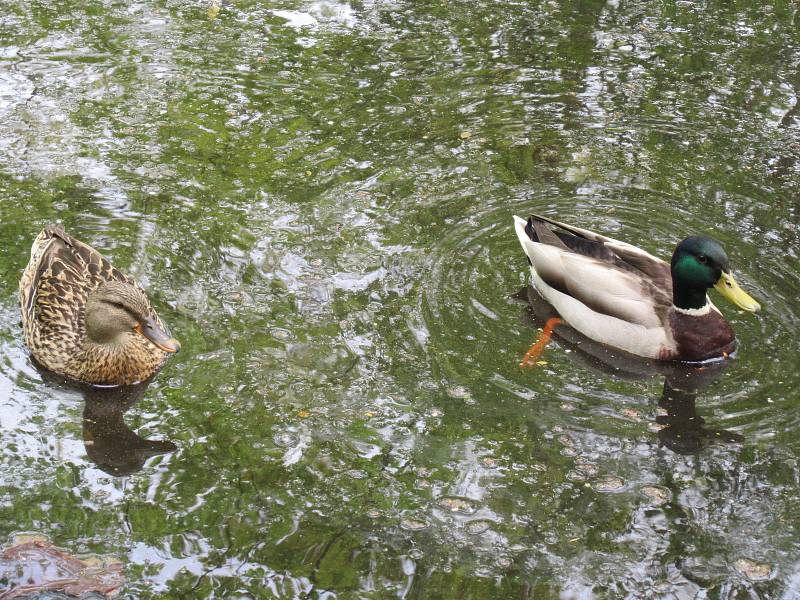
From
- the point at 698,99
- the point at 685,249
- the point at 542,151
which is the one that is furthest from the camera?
the point at 698,99

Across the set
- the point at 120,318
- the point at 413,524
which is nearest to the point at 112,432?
the point at 120,318

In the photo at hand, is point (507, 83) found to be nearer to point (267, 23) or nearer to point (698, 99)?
point (698, 99)

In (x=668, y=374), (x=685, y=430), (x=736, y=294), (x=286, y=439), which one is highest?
(x=736, y=294)

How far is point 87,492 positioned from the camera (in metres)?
5.16

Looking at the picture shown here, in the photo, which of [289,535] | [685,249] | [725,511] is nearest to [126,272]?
[289,535]

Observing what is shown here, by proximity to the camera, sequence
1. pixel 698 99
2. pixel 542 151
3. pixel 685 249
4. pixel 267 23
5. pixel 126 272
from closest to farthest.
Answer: pixel 685 249
pixel 126 272
pixel 542 151
pixel 698 99
pixel 267 23

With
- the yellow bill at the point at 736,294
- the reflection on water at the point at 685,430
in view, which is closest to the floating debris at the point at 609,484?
the reflection on water at the point at 685,430

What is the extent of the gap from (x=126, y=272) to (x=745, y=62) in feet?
19.9

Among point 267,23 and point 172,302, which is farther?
point 267,23

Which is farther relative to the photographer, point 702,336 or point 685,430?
point 702,336

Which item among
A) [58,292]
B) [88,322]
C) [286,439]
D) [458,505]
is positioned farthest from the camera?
[58,292]

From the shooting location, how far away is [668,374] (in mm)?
6238

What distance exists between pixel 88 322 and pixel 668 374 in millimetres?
3385

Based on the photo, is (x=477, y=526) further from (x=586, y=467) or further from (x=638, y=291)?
(x=638, y=291)
